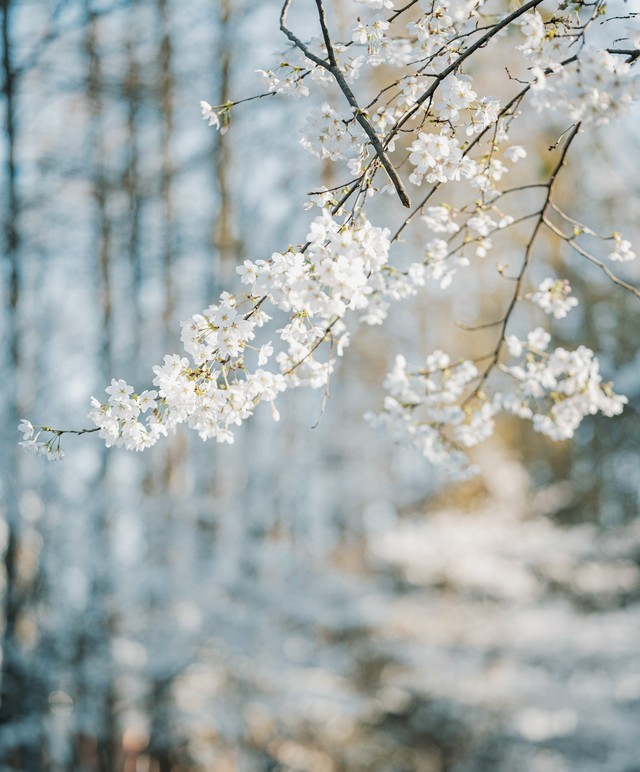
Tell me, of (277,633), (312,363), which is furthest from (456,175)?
(277,633)

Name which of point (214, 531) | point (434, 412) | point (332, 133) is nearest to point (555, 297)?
point (434, 412)

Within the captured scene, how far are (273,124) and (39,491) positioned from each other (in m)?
3.28

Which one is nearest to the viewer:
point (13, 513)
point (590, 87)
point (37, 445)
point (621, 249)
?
point (590, 87)

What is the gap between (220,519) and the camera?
5.12 metres

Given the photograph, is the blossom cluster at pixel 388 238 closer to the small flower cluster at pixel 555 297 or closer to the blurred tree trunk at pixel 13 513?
the small flower cluster at pixel 555 297

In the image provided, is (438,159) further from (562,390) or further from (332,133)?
(562,390)

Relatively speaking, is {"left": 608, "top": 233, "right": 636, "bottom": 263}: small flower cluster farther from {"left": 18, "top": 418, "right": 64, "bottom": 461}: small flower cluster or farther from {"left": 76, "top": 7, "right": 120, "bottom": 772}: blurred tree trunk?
{"left": 76, "top": 7, "right": 120, "bottom": 772}: blurred tree trunk

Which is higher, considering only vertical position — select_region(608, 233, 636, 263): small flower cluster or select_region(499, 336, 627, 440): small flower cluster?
select_region(608, 233, 636, 263): small flower cluster

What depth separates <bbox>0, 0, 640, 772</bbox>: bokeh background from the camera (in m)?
4.44

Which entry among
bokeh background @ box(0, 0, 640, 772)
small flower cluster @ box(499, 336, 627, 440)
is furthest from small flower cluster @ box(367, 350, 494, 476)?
bokeh background @ box(0, 0, 640, 772)

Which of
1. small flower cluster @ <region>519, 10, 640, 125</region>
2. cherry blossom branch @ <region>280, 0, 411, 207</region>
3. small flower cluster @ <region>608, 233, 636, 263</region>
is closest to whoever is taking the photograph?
small flower cluster @ <region>519, 10, 640, 125</region>

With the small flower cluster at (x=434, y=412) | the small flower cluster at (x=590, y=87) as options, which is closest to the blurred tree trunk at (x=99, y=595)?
the small flower cluster at (x=434, y=412)

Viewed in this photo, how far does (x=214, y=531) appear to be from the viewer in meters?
5.11

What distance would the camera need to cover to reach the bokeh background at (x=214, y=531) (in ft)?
A: 14.6
